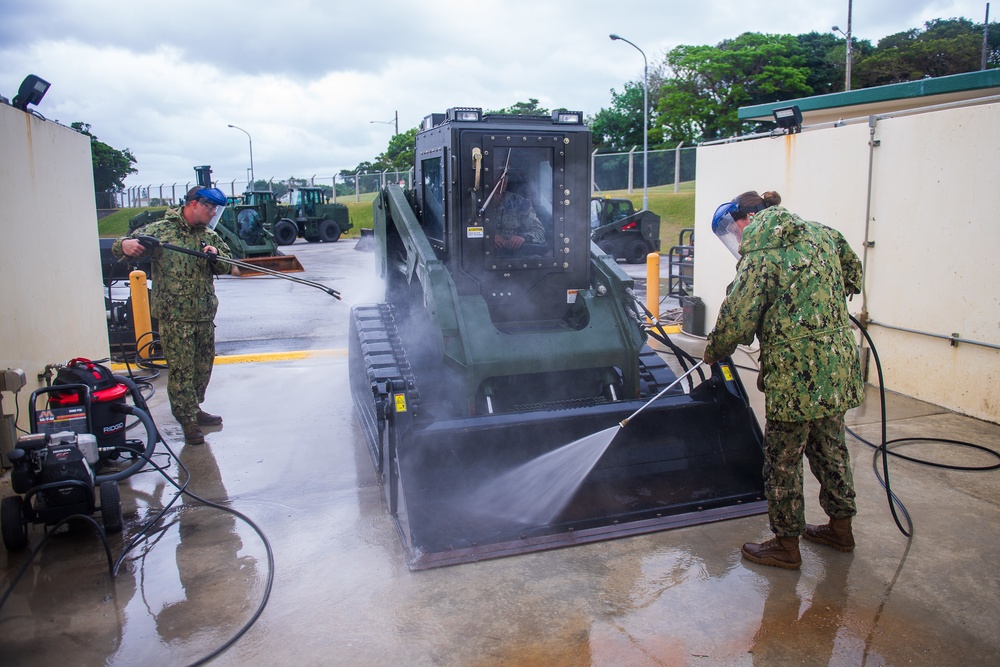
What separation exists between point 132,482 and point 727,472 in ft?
13.2

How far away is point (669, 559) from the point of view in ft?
13.2

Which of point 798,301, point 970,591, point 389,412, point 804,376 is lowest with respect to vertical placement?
point 970,591

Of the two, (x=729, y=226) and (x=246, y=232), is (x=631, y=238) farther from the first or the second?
(x=729, y=226)

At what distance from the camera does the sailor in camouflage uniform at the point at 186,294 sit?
19.0ft

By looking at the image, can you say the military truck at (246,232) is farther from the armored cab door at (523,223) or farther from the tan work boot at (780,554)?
the tan work boot at (780,554)

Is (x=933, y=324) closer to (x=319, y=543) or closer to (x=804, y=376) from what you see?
(x=804, y=376)

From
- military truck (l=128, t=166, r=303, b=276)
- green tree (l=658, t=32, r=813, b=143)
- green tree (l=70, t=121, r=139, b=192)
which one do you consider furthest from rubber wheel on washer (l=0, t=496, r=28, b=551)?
green tree (l=70, t=121, r=139, b=192)

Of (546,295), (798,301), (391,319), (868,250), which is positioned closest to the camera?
(798,301)

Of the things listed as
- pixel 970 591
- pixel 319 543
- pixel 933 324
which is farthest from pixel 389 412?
pixel 933 324

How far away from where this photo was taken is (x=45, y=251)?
5902 mm

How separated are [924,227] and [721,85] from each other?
41180 mm

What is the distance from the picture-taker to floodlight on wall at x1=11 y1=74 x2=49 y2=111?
5.59 meters

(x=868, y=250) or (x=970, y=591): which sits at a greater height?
(x=868, y=250)

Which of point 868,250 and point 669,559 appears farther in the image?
point 868,250
